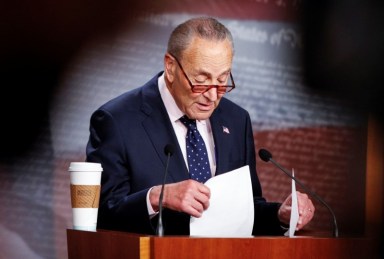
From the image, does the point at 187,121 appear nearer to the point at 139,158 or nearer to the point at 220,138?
the point at 220,138

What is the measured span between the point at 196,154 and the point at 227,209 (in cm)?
57

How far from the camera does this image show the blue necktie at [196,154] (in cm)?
310

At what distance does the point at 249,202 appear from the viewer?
2.64 m

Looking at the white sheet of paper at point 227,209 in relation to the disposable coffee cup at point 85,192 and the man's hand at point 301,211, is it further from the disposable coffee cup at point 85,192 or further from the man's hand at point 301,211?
the disposable coffee cup at point 85,192

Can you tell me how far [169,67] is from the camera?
3176 millimetres

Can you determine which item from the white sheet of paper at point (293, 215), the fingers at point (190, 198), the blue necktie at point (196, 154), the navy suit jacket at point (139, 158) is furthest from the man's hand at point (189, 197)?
the blue necktie at point (196, 154)

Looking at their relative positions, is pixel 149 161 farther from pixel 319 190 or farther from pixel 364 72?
pixel 364 72

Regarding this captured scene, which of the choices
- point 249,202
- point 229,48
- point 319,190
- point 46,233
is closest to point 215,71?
point 229,48

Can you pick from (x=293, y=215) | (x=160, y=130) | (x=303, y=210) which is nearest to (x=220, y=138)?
(x=160, y=130)

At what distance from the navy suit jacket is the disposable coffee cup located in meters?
0.14

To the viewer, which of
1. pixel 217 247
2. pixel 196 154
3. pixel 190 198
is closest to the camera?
pixel 217 247

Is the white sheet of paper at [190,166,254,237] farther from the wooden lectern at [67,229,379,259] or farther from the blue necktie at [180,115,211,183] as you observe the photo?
the blue necktie at [180,115,211,183]

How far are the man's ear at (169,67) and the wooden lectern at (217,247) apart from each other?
0.83 meters

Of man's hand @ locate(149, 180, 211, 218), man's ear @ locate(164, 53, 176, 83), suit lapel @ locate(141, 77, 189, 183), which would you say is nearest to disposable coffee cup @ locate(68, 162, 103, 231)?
man's hand @ locate(149, 180, 211, 218)
